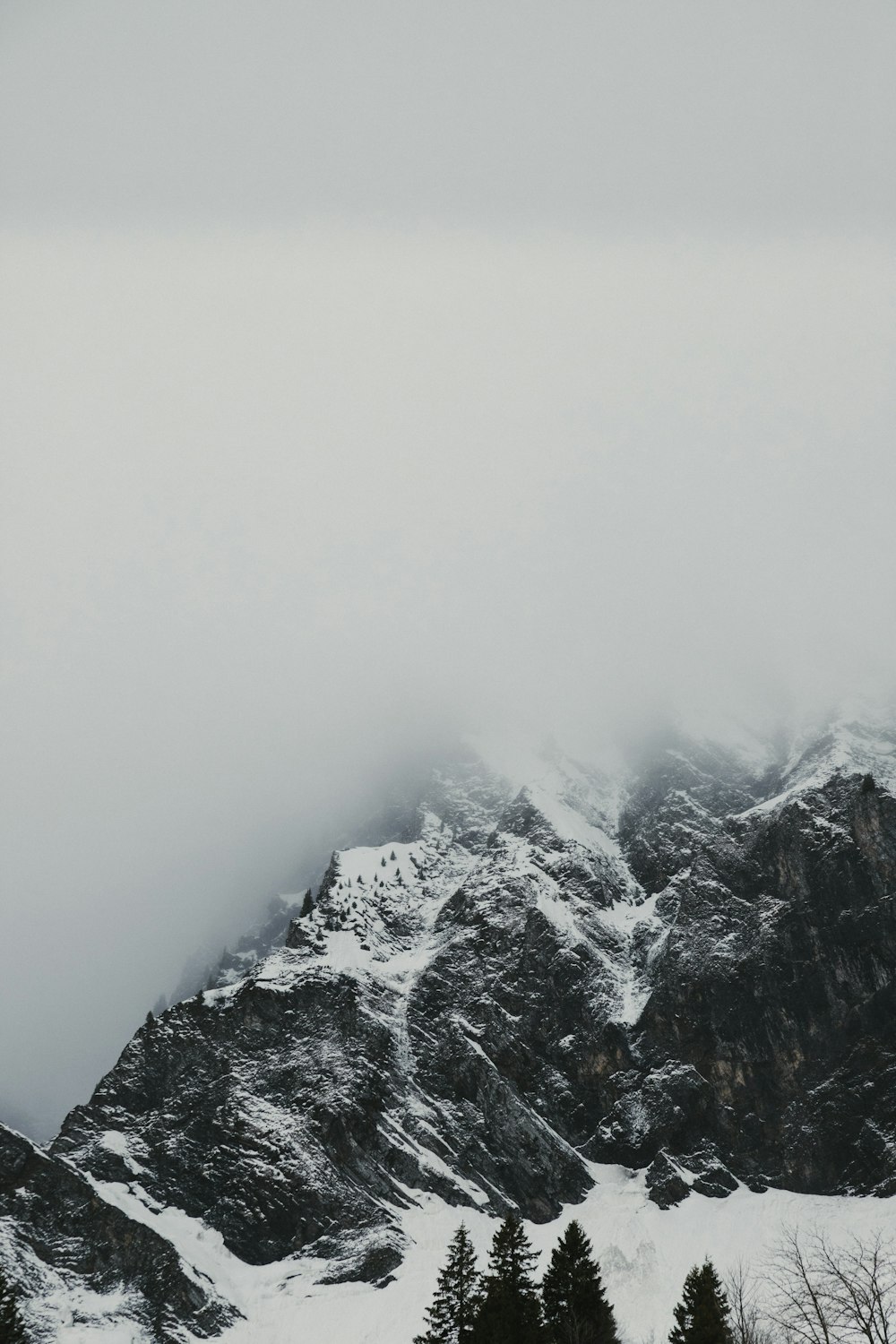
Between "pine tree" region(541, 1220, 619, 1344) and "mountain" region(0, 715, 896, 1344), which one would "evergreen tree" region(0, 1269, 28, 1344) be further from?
"mountain" region(0, 715, 896, 1344)

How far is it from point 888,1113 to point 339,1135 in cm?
7523

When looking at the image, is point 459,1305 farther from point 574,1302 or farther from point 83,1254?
point 83,1254

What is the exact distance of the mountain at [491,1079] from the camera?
125 m

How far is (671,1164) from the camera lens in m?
146

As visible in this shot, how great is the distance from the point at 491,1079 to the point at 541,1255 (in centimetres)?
2642

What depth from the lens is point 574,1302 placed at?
235 feet

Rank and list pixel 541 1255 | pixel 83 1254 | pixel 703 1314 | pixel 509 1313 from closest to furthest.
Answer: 1. pixel 703 1314
2. pixel 509 1313
3. pixel 83 1254
4. pixel 541 1255

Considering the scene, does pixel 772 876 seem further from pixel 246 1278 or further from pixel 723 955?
pixel 246 1278

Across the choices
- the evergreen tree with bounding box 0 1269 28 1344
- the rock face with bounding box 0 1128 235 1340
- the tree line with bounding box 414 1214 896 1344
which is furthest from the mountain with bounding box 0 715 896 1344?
the evergreen tree with bounding box 0 1269 28 1344

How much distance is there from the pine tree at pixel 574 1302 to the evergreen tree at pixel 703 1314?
5492 mm

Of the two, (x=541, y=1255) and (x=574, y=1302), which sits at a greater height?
(x=541, y=1255)

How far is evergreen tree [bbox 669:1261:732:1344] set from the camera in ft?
207

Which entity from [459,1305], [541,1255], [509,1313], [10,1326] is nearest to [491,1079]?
[541,1255]

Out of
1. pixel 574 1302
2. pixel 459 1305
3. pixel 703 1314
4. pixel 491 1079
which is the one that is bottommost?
pixel 459 1305
